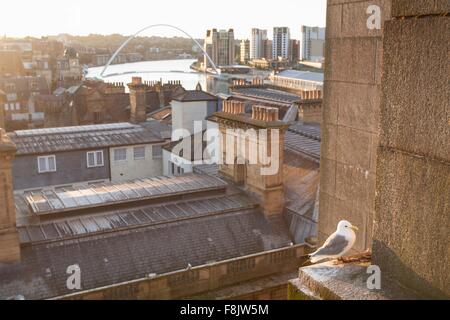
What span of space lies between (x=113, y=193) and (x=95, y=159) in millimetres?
15245

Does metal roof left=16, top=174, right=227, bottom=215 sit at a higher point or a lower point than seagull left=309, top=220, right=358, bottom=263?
lower

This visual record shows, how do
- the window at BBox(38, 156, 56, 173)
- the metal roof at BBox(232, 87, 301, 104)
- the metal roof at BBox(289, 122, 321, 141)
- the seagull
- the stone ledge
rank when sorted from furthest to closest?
the metal roof at BBox(232, 87, 301, 104) < the window at BBox(38, 156, 56, 173) < the metal roof at BBox(289, 122, 321, 141) < the seagull < the stone ledge

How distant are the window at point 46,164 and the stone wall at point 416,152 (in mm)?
33160

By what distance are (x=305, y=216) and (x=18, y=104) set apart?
79268mm

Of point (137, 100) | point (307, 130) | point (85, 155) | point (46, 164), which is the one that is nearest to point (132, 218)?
point (307, 130)

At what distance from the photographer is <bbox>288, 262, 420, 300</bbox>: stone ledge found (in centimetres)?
355

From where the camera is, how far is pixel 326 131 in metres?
12.0

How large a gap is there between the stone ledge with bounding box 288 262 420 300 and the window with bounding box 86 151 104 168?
110ft

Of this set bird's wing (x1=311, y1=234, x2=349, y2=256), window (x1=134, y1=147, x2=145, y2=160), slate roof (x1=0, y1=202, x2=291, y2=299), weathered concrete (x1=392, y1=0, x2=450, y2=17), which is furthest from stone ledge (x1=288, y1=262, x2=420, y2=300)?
window (x1=134, y1=147, x2=145, y2=160)

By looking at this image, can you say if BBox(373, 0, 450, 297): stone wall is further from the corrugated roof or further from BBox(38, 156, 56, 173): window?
the corrugated roof

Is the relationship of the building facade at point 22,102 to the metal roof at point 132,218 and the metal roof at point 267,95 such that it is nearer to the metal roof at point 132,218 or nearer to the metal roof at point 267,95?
the metal roof at point 267,95

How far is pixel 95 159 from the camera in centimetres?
3662

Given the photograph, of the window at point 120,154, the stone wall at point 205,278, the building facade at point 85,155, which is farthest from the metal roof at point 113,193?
the window at point 120,154
